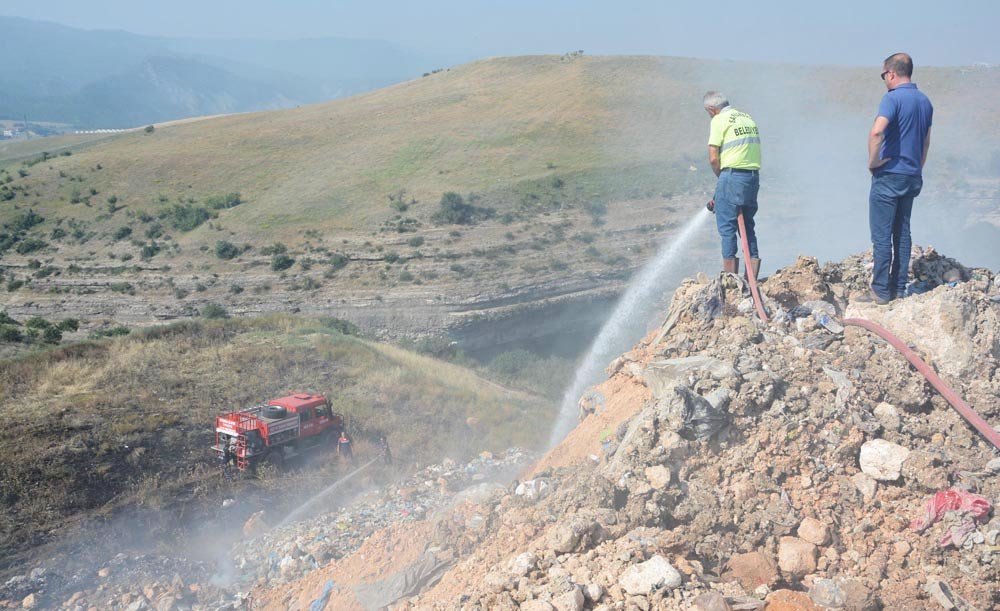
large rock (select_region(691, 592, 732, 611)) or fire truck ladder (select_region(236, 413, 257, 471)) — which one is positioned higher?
large rock (select_region(691, 592, 732, 611))

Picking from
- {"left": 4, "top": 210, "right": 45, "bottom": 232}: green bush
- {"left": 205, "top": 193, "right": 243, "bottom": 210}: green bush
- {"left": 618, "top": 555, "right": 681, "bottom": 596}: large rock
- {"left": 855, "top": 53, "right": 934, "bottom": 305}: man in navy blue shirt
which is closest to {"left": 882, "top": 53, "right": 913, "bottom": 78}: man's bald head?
{"left": 855, "top": 53, "right": 934, "bottom": 305}: man in navy blue shirt

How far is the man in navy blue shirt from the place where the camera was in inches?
224

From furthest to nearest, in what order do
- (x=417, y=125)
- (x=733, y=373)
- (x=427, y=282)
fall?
(x=417, y=125) → (x=427, y=282) → (x=733, y=373)

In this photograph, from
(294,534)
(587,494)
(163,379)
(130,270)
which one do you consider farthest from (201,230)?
(587,494)

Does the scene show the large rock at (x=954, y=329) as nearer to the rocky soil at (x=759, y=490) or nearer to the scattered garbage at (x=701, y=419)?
the rocky soil at (x=759, y=490)

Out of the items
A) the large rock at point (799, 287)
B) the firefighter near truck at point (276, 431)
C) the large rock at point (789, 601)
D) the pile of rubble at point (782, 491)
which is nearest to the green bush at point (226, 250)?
the firefighter near truck at point (276, 431)

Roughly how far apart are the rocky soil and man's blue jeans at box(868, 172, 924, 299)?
0.38 m

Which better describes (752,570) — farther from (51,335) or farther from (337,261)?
(337,261)

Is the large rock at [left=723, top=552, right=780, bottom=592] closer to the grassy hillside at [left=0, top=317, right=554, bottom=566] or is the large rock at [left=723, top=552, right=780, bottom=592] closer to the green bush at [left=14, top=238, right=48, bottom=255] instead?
the grassy hillside at [left=0, top=317, right=554, bottom=566]

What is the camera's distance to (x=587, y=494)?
4945 millimetres

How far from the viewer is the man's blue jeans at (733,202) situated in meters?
6.46

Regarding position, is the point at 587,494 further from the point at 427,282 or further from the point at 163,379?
the point at 427,282

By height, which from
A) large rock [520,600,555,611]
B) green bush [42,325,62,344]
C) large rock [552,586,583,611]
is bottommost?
green bush [42,325,62,344]

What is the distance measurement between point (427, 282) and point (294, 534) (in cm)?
2200
